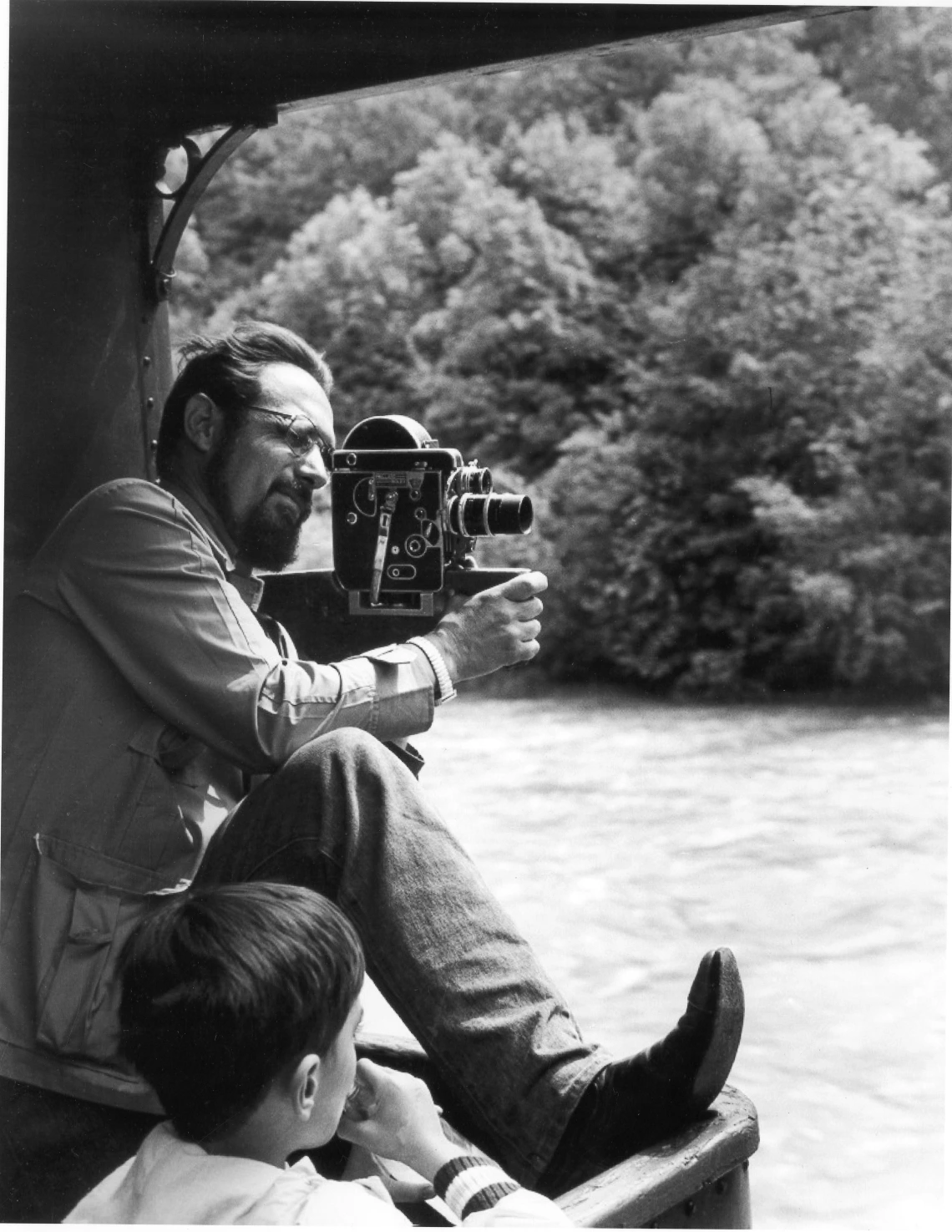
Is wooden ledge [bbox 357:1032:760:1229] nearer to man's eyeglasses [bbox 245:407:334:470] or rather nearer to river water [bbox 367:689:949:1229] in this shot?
man's eyeglasses [bbox 245:407:334:470]

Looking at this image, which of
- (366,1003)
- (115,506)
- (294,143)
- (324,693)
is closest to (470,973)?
(324,693)

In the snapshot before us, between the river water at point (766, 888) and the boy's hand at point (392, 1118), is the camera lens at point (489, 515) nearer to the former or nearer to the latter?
the boy's hand at point (392, 1118)

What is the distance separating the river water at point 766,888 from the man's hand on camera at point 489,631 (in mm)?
1783

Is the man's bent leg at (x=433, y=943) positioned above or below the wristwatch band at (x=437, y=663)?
below

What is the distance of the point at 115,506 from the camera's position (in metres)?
2.10

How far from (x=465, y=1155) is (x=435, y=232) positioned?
27.3ft

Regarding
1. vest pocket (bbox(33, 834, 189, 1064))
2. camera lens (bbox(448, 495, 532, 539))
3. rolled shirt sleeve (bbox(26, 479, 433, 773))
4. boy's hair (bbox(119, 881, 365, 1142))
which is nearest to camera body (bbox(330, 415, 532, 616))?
camera lens (bbox(448, 495, 532, 539))

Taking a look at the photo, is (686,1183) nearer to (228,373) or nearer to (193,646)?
(193,646)

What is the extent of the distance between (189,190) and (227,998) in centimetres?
161

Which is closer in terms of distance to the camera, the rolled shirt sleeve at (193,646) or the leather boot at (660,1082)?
the leather boot at (660,1082)

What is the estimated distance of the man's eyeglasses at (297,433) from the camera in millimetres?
2301

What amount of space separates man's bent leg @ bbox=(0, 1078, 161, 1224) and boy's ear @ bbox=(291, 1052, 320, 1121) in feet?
1.86

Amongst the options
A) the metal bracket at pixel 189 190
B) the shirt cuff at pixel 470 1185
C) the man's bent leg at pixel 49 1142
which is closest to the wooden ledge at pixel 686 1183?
the shirt cuff at pixel 470 1185

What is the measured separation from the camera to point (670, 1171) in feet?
5.81
